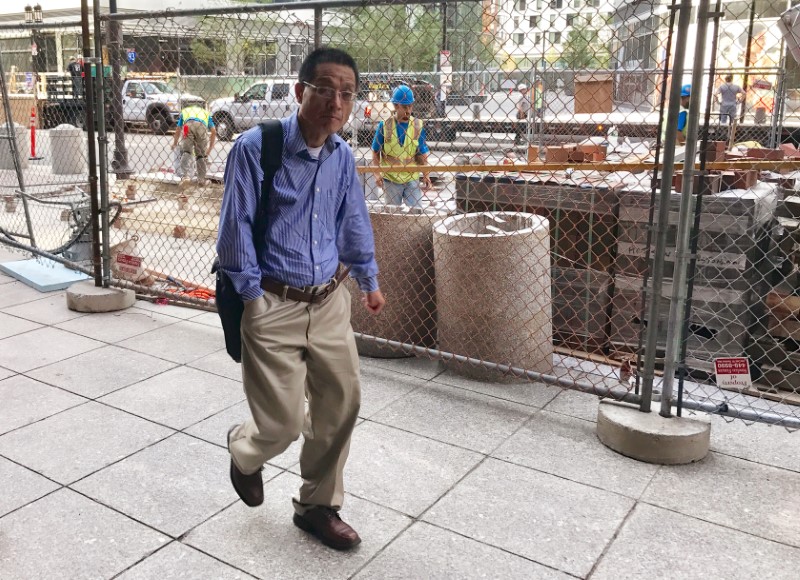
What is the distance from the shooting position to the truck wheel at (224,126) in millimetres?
12344

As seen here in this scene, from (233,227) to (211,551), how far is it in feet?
4.23

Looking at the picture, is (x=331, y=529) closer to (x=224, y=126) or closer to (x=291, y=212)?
(x=291, y=212)

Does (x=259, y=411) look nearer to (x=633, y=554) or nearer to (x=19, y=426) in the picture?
(x=633, y=554)

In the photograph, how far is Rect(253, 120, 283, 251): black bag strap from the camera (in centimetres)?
278

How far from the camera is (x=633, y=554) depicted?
304 cm

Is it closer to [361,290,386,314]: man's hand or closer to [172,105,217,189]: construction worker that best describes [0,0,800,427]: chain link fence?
[361,290,386,314]: man's hand

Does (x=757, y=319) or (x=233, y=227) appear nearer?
(x=233, y=227)

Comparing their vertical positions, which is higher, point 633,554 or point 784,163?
point 784,163

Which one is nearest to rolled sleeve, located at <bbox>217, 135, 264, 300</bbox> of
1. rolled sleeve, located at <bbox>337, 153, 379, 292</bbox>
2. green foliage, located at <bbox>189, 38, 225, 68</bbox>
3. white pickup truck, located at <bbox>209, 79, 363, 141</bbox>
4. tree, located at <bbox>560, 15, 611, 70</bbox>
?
rolled sleeve, located at <bbox>337, 153, 379, 292</bbox>

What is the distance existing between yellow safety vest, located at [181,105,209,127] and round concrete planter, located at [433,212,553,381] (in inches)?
333

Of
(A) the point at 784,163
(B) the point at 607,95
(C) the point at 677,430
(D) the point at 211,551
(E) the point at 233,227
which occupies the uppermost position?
(B) the point at 607,95

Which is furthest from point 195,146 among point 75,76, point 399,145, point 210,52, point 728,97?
point 728,97

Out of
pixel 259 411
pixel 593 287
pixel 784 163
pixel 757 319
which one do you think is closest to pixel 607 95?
pixel 593 287

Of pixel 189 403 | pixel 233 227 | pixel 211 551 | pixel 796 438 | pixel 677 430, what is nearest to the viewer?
pixel 233 227
